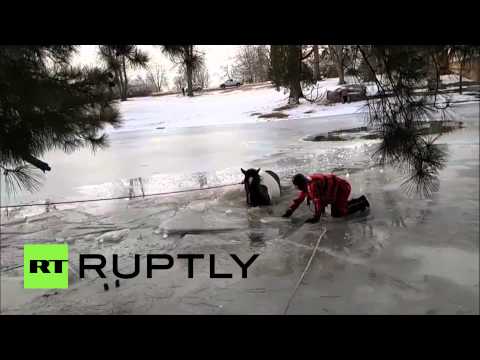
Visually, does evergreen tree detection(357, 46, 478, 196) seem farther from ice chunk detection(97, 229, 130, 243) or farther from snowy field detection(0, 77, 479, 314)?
ice chunk detection(97, 229, 130, 243)

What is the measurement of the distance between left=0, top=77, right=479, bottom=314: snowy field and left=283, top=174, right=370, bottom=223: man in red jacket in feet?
0.40

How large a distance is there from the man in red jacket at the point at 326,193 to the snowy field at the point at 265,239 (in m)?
0.12

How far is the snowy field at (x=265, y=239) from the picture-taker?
2.00 m

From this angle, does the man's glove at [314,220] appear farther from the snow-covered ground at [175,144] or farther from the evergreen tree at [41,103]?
the evergreen tree at [41,103]

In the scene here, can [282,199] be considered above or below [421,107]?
below

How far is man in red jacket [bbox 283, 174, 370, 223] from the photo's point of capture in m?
3.17

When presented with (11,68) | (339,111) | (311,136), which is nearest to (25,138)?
(11,68)

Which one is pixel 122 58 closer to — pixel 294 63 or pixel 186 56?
pixel 186 56

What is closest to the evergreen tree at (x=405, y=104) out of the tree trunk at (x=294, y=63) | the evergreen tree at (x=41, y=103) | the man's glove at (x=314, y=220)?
the tree trunk at (x=294, y=63)

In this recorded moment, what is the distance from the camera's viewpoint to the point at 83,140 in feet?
9.46

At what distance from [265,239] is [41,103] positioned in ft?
5.86

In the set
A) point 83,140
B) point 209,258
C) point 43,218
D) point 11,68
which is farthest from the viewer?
point 43,218

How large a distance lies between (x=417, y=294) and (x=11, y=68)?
230 cm
